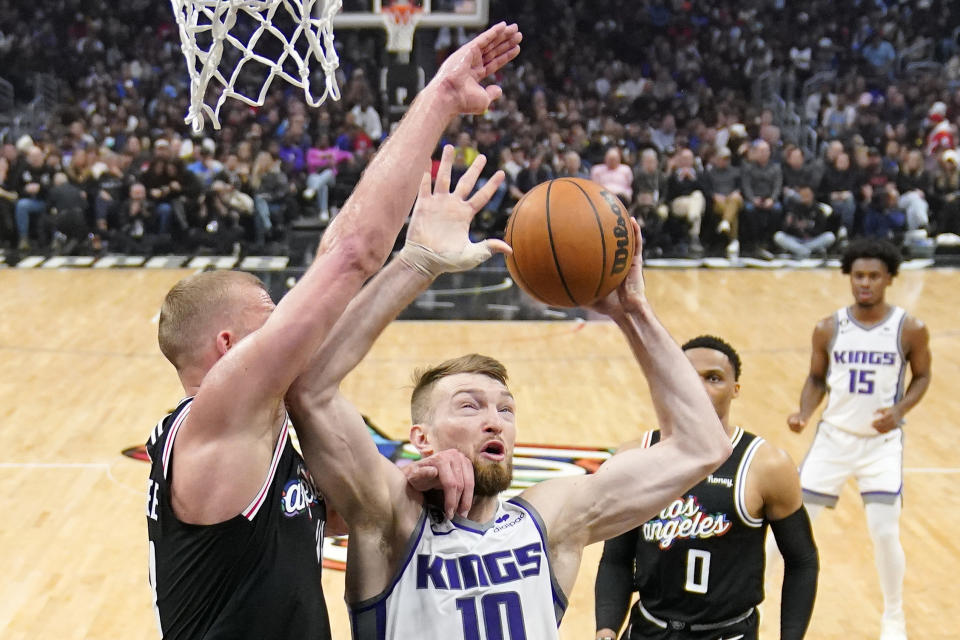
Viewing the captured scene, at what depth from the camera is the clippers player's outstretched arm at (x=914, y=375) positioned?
6082 mm

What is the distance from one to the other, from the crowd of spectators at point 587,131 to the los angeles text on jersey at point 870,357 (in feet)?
33.5

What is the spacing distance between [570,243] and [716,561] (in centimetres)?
128

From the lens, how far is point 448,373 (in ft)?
9.82

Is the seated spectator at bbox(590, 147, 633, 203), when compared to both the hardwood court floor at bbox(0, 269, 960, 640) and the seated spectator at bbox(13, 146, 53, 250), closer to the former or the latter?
the hardwood court floor at bbox(0, 269, 960, 640)

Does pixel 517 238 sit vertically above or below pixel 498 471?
above

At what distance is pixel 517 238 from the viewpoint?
351 cm

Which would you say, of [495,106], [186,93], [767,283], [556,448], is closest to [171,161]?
[186,93]

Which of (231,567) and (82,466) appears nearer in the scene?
(231,567)

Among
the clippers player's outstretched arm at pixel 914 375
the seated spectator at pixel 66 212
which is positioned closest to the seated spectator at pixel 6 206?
the seated spectator at pixel 66 212

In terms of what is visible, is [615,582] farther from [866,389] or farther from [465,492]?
[866,389]

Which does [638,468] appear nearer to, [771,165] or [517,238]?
[517,238]

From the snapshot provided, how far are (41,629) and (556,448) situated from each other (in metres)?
3.75

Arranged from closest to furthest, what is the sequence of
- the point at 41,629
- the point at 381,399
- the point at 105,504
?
the point at 41,629 → the point at 105,504 → the point at 381,399

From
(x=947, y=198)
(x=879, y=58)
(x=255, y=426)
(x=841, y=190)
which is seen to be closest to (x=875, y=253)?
(x=255, y=426)
